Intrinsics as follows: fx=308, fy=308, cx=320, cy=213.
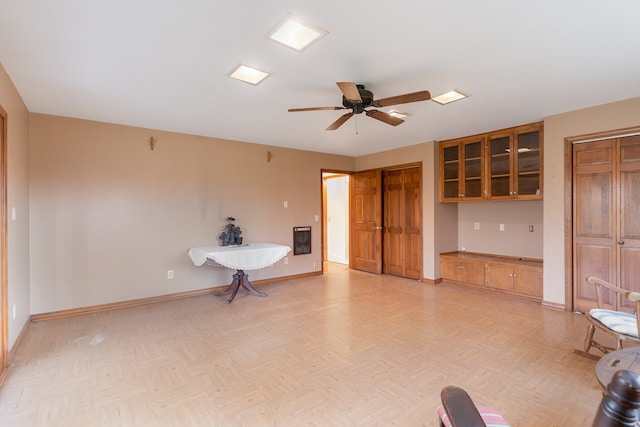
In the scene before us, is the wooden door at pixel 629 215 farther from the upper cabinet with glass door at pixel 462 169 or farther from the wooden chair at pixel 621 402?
the wooden chair at pixel 621 402

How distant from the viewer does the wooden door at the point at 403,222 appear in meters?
5.60

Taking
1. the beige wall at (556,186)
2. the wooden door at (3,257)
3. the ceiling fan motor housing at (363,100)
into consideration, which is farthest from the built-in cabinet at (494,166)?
the wooden door at (3,257)

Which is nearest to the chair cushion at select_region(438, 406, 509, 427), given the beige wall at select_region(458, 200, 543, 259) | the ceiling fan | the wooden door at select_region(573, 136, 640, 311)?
the ceiling fan

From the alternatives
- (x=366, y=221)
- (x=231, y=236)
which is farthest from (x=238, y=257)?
(x=366, y=221)

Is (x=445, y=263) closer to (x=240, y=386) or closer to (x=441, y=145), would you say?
(x=441, y=145)

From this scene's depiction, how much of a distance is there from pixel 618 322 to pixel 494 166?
2803mm

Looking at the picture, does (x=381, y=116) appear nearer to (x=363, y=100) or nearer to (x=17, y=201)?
(x=363, y=100)

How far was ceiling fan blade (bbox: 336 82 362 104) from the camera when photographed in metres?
2.35

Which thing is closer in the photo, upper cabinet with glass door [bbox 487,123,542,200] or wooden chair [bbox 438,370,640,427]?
wooden chair [bbox 438,370,640,427]

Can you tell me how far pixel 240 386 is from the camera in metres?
2.28

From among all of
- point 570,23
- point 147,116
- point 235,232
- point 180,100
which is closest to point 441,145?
point 570,23

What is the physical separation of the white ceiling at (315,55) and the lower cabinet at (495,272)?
6.97 ft

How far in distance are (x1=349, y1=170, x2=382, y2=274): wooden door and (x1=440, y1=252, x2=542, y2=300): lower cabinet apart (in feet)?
4.49

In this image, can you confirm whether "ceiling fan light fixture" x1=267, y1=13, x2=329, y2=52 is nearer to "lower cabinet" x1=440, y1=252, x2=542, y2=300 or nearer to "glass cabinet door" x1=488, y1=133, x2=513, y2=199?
"glass cabinet door" x1=488, y1=133, x2=513, y2=199
